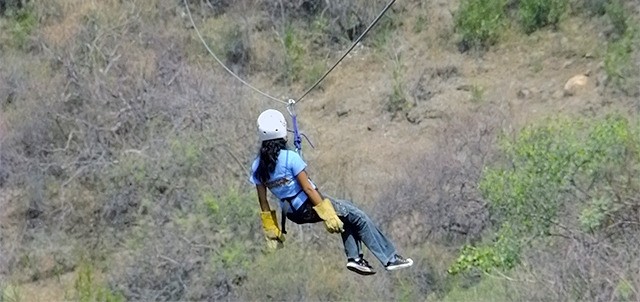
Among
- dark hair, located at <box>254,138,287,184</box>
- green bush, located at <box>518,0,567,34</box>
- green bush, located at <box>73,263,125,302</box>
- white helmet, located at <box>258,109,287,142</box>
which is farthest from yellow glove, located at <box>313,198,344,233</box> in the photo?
green bush, located at <box>518,0,567,34</box>

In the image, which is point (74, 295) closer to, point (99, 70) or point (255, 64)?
point (99, 70)

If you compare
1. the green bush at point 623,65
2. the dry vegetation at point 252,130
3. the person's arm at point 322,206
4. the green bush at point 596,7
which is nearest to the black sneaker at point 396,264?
the person's arm at point 322,206

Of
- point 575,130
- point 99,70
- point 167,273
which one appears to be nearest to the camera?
point 575,130

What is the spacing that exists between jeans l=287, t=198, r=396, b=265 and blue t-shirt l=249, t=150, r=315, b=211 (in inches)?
2.9

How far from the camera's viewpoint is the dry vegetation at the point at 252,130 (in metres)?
14.2

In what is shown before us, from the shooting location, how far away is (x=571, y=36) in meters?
17.3

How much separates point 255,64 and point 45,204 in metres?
4.14

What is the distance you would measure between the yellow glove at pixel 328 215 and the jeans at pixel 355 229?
16 centimetres

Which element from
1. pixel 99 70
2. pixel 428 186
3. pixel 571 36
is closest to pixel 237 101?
pixel 99 70

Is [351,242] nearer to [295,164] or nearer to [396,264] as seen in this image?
[396,264]

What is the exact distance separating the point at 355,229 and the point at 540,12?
1110 cm

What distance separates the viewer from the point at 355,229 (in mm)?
7289

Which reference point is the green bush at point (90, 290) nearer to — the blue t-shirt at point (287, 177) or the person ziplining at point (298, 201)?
the person ziplining at point (298, 201)

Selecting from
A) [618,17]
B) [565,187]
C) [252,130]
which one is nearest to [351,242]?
[565,187]
